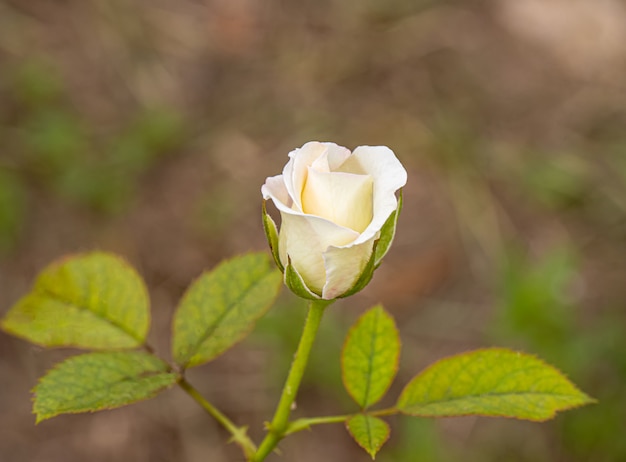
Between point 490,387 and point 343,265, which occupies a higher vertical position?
point 343,265

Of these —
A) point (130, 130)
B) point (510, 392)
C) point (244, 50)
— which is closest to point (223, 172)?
point (130, 130)

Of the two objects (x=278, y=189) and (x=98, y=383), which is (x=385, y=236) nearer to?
(x=278, y=189)

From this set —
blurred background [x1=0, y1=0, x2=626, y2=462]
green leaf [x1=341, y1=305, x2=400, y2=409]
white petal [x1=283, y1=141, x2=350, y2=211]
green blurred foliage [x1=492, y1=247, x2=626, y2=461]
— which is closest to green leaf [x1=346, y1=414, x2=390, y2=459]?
green leaf [x1=341, y1=305, x2=400, y2=409]

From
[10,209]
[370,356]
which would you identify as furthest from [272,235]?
[10,209]

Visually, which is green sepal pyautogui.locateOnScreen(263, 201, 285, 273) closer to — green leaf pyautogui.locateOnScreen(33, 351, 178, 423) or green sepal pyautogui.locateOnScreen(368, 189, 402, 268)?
green sepal pyautogui.locateOnScreen(368, 189, 402, 268)

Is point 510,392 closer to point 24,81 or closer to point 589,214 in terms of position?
point 589,214

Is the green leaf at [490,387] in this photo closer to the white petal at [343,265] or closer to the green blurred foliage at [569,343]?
the white petal at [343,265]
